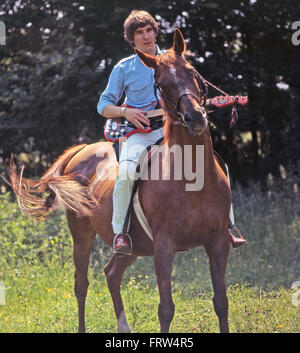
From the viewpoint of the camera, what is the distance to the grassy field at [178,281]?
5996 millimetres

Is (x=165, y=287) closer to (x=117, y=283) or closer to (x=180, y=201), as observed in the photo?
(x=180, y=201)

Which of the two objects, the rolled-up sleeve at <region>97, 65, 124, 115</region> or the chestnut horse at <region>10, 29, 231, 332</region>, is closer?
the chestnut horse at <region>10, 29, 231, 332</region>

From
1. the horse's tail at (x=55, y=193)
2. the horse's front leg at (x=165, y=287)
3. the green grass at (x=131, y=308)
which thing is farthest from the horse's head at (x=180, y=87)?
the green grass at (x=131, y=308)

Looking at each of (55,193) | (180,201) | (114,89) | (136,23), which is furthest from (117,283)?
(136,23)

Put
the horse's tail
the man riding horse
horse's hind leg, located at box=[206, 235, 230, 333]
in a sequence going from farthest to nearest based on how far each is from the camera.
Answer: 1. the horse's tail
2. the man riding horse
3. horse's hind leg, located at box=[206, 235, 230, 333]

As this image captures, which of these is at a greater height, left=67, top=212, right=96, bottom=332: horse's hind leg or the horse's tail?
the horse's tail

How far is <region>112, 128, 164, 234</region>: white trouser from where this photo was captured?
487cm

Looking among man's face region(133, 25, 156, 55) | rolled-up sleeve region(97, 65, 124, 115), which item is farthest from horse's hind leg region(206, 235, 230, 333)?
man's face region(133, 25, 156, 55)

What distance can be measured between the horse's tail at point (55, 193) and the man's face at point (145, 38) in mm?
1627

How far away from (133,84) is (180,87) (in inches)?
44.1

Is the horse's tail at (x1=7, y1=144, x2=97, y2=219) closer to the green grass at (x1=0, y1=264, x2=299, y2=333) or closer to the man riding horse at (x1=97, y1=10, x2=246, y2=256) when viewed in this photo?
the man riding horse at (x1=97, y1=10, x2=246, y2=256)

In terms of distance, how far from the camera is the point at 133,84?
5.11 meters

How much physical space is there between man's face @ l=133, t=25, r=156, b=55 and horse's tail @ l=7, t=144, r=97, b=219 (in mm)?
1627

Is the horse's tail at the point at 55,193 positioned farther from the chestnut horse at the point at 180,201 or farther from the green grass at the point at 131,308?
the green grass at the point at 131,308
